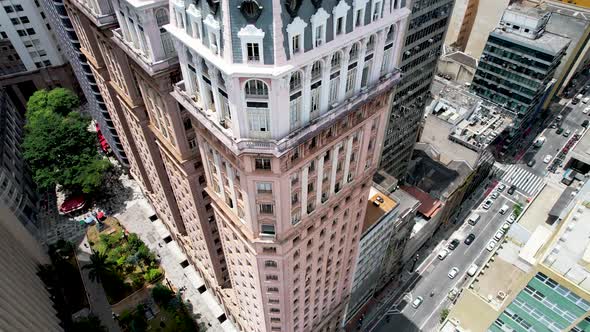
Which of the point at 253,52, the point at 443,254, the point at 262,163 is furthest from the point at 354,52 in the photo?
the point at 443,254

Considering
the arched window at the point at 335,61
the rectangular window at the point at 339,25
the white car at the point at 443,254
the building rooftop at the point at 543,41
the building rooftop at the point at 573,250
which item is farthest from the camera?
the building rooftop at the point at 543,41

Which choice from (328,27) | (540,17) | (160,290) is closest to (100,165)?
(160,290)

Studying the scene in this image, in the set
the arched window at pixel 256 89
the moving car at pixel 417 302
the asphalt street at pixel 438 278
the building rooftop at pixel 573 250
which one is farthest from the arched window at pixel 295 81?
the moving car at pixel 417 302

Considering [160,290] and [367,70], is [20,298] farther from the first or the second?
[367,70]

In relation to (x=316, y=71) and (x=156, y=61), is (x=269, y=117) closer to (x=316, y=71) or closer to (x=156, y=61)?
(x=316, y=71)

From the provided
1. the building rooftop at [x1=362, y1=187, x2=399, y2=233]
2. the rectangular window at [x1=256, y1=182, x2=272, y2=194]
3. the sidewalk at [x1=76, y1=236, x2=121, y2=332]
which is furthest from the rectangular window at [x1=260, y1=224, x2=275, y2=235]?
the sidewalk at [x1=76, y1=236, x2=121, y2=332]

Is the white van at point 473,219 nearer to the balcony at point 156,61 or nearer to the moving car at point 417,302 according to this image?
the moving car at point 417,302
